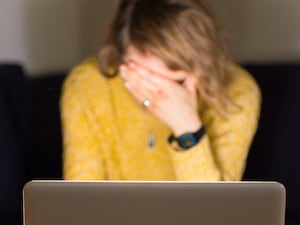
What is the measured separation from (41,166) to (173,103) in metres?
0.35

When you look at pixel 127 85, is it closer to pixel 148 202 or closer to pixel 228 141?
pixel 228 141

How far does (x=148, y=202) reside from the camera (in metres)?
0.54

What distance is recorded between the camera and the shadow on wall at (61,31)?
133 centimetres

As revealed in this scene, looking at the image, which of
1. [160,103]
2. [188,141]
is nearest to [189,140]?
[188,141]

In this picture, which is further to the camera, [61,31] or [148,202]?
[61,31]

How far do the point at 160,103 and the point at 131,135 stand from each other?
0.10 meters

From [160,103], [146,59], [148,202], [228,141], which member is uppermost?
[148,202]

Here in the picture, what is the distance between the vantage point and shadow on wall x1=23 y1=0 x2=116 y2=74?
1333 mm

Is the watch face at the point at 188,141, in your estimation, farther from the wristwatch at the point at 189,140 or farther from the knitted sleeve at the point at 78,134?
the knitted sleeve at the point at 78,134

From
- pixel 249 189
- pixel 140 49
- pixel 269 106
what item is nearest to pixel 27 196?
pixel 249 189

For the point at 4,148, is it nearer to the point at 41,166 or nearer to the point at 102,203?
the point at 41,166

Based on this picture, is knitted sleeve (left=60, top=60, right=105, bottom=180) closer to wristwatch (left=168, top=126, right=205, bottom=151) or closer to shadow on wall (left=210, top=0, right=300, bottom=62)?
wristwatch (left=168, top=126, right=205, bottom=151)

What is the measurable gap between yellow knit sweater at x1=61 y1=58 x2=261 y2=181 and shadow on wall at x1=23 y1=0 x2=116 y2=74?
0.15ft

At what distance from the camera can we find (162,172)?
1320 mm
